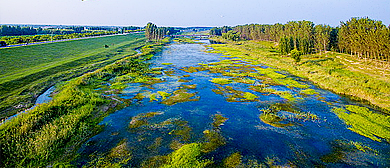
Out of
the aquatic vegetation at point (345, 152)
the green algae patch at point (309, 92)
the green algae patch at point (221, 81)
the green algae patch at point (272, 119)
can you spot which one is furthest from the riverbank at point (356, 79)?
the green algae patch at point (221, 81)

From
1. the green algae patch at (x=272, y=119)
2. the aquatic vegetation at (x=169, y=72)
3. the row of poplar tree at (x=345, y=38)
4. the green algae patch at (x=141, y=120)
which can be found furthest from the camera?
the row of poplar tree at (x=345, y=38)

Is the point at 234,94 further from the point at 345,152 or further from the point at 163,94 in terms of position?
the point at 345,152

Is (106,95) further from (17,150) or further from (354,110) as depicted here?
(354,110)

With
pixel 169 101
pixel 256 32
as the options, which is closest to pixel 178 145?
pixel 169 101

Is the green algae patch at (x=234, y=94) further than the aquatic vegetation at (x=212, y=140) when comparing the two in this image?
Yes

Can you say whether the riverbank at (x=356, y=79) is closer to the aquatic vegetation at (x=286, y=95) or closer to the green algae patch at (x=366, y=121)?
the green algae patch at (x=366, y=121)
